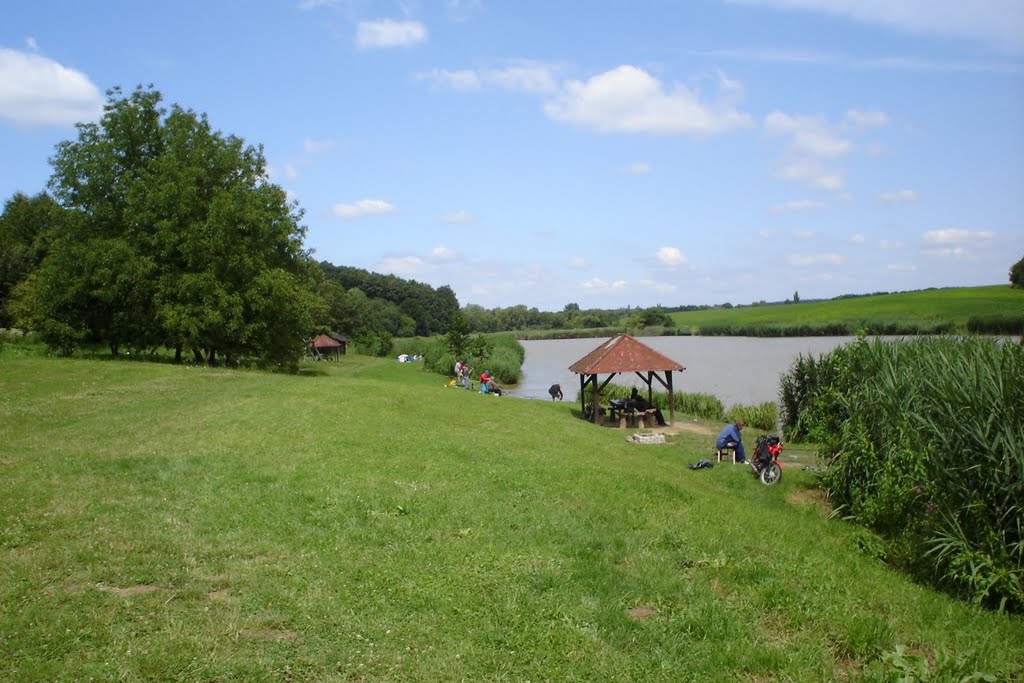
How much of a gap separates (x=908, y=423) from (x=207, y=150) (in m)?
32.2

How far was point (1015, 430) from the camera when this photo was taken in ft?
33.3

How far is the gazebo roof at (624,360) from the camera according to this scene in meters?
27.9

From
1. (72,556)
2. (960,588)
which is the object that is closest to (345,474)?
(72,556)

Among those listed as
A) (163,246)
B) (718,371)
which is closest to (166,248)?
(163,246)

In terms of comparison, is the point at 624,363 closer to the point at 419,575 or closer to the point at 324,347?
the point at 419,575

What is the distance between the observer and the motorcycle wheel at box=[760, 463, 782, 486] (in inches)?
664

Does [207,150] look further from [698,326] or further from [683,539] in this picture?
[698,326]

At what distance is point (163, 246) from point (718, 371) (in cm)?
3540

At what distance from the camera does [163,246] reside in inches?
1265

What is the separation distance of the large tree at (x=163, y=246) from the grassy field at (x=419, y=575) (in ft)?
58.4

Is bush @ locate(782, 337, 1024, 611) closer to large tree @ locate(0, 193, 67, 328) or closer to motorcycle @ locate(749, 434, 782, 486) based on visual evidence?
motorcycle @ locate(749, 434, 782, 486)

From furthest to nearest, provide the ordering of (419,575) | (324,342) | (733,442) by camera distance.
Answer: (324,342)
(733,442)
(419,575)

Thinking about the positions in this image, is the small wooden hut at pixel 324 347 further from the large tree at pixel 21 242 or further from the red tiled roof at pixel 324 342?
the large tree at pixel 21 242

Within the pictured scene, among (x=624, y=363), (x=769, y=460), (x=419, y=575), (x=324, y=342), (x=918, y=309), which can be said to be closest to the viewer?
(x=419, y=575)
